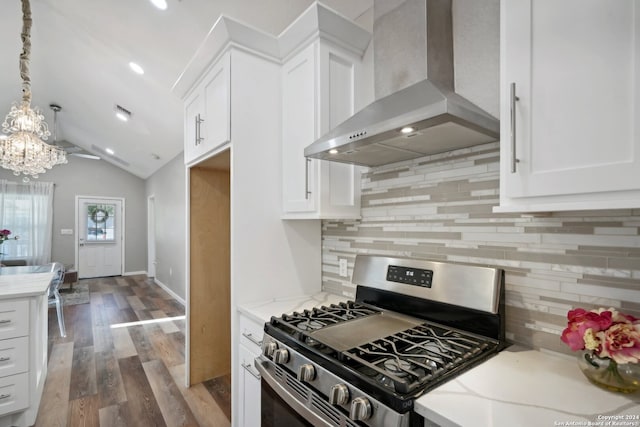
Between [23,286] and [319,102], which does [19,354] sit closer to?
[23,286]

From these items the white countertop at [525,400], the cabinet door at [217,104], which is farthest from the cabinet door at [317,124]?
the white countertop at [525,400]

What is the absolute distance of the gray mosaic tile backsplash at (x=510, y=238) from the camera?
3.17ft

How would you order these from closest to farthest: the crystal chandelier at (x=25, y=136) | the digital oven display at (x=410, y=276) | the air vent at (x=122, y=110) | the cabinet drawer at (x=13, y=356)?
the digital oven display at (x=410, y=276)
the cabinet drawer at (x=13, y=356)
the crystal chandelier at (x=25, y=136)
the air vent at (x=122, y=110)

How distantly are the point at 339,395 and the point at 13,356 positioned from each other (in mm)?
2298

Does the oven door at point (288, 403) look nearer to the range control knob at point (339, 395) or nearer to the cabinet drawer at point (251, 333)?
the range control knob at point (339, 395)

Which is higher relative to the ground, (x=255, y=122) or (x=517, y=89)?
(x=255, y=122)

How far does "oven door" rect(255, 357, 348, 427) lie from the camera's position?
994mm

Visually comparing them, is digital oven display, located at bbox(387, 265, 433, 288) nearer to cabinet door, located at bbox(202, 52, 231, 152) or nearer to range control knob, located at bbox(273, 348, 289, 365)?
range control knob, located at bbox(273, 348, 289, 365)

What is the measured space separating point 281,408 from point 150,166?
261 inches

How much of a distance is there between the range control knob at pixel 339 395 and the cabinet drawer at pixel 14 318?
2.22 m

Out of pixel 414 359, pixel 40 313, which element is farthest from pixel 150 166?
pixel 414 359

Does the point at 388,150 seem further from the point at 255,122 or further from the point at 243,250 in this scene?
the point at 243,250

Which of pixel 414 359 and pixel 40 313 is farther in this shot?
pixel 40 313

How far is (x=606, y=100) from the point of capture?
75cm
